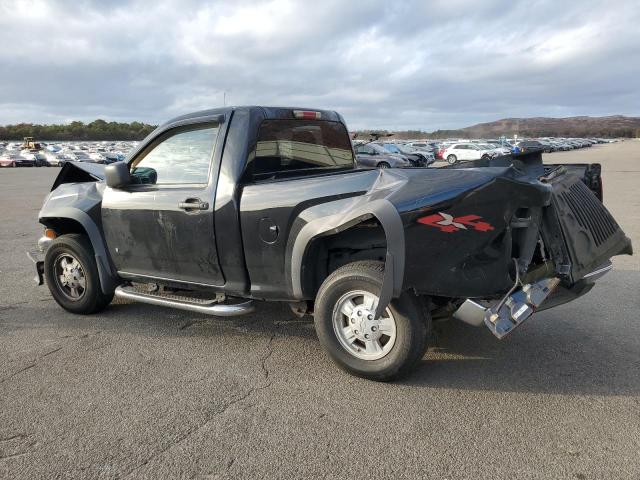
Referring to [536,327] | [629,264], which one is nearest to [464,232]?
[536,327]

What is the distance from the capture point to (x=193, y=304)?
168 inches

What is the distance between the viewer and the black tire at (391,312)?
3406 millimetres

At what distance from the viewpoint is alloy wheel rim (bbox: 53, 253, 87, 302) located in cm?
507

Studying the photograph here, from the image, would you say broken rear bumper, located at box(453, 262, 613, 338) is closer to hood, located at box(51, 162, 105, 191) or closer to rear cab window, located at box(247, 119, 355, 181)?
rear cab window, located at box(247, 119, 355, 181)

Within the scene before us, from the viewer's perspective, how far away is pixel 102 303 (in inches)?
201

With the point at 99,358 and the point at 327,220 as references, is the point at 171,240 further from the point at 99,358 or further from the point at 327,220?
the point at 327,220

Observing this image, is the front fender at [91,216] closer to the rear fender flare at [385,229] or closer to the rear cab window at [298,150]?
the rear cab window at [298,150]

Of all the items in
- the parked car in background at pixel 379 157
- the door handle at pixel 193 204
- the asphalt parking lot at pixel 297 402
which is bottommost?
the parked car in background at pixel 379 157

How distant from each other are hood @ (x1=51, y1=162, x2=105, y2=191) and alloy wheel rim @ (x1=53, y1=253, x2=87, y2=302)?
31.2 inches

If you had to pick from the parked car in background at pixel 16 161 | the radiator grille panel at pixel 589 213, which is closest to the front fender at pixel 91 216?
the radiator grille panel at pixel 589 213

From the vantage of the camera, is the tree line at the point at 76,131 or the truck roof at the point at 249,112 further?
the tree line at the point at 76,131

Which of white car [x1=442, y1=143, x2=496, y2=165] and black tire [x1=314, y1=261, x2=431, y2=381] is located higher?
black tire [x1=314, y1=261, x2=431, y2=381]

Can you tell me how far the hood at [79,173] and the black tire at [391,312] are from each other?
2.92m

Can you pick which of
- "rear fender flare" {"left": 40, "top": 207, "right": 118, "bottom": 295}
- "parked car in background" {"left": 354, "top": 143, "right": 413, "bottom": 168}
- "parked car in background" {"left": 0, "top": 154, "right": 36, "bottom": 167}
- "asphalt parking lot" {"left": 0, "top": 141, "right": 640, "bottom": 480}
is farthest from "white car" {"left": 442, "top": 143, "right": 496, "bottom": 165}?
"rear fender flare" {"left": 40, "top": 207, "right": 118, "bottom": 295}
